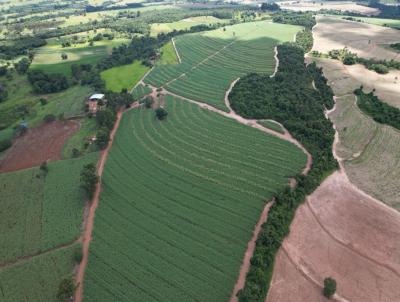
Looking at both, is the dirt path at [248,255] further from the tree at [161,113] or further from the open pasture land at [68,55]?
the open pasture land at [68,55]

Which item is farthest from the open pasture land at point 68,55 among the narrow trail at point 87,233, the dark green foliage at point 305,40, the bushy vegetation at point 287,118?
the dark green foliage at point 305,40

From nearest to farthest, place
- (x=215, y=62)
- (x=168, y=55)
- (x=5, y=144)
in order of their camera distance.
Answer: (x=5, y=144) → (x=215, y=62) → (x=168, y=55)

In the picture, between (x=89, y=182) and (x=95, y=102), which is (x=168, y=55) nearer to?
(x=95, y=102)

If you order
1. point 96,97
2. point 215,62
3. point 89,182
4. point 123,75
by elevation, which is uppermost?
point 89,182

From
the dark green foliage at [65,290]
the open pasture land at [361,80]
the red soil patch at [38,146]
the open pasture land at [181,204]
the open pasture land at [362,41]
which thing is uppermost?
the open pasture land at [362,41]

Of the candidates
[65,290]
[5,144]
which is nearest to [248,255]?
[65,290]

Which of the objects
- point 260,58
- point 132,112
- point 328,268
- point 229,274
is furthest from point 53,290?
point 260,58
